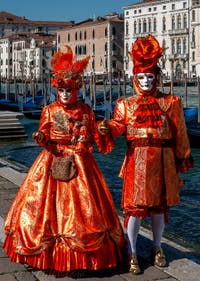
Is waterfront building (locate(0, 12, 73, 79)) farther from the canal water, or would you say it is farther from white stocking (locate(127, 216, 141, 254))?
white stocking (locate(127, 216, 141, 254))

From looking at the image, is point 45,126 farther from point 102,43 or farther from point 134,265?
point 102,43

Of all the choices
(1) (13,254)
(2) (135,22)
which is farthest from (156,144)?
(2) (135,22)

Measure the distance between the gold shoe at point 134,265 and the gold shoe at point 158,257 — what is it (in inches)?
5.0

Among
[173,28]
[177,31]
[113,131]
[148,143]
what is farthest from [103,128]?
[173,28]

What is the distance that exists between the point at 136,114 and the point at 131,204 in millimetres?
421

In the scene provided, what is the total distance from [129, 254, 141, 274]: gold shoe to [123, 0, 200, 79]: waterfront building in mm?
47599

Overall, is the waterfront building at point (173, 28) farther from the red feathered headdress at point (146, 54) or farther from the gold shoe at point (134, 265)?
the gold shoe at point (134, 265)

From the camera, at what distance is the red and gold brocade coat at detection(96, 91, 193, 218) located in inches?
111

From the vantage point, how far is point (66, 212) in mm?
2898

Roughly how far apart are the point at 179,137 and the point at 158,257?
1.97ft

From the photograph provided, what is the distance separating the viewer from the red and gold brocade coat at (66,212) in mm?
2848

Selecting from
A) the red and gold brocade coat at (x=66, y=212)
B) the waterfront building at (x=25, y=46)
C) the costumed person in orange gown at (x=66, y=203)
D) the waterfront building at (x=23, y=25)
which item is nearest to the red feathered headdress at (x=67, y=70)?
the costumed person in orange gown at (x=66, y=203)

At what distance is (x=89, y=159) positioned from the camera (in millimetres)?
3035

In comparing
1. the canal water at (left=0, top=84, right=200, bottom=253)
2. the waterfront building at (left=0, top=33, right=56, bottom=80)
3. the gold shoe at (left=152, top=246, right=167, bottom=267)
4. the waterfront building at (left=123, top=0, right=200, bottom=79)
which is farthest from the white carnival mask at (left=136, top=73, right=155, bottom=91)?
the waterfront building at (left=0, top=33, right=56, bottom=80)
